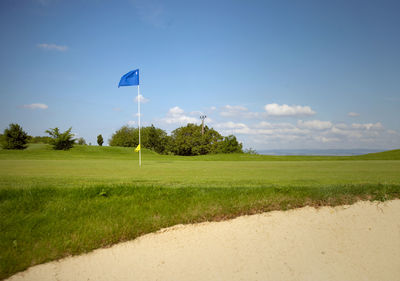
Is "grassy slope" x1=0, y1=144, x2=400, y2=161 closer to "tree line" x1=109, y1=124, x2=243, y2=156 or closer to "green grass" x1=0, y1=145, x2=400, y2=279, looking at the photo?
"green grass" x1=0, y1=145, x2=400, y2=279

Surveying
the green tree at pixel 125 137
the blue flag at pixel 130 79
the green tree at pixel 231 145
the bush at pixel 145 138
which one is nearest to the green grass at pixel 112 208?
the blue flag at pixel 130 79

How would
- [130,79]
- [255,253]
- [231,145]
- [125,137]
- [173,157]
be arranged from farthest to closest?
[125,137]
[231,145]
[173,157]
[130,79]
[255,253]

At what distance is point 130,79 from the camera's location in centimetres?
1725

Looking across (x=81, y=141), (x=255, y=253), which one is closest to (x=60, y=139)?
(x=255, y=253)

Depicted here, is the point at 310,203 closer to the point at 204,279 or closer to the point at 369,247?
the point at 369,247

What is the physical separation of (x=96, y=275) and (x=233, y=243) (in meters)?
2.15

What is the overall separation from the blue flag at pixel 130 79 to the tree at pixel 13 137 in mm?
39495

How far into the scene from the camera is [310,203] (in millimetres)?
5664

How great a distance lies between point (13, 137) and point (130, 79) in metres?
39.9

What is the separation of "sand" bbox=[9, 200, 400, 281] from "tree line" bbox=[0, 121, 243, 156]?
44.9m

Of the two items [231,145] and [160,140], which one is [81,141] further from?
[231,145]

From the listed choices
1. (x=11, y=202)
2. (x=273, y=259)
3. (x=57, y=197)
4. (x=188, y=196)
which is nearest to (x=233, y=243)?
(x=273, y=259)

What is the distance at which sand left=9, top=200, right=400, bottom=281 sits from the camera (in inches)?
148

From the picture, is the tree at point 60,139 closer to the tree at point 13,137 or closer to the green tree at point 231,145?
the tree at point 13,137
